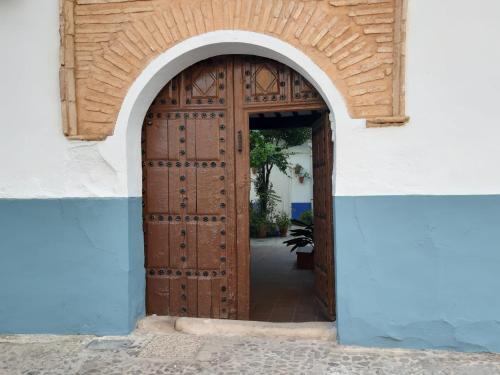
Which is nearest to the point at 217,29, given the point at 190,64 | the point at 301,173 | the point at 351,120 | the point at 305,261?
the point at 190,64

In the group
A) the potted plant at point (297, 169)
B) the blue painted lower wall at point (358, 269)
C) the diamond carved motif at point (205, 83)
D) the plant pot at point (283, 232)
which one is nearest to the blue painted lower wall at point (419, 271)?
the blue painted lower wall at point (358, 269)

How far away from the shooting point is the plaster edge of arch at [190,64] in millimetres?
3139

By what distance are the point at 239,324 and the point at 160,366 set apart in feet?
2.54

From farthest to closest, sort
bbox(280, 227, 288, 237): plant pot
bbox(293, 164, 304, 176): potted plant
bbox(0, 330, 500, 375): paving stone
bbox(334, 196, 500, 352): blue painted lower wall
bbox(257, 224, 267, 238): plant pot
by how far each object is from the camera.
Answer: bbox(293, 164, 304, 176): potted plant < bbox(280, 227, 288, 237): plant pot < bbox(257, 224, 267, 238): plant pot < bbox(334, 196, 500, 352): blue painted lower wall < bbox(0, 330, 500, 375): paving stone

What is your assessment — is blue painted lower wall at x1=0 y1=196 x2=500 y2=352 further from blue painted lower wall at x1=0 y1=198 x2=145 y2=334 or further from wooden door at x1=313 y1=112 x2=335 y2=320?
wooden door at x1=313 y1=112 x2=335 y2=320

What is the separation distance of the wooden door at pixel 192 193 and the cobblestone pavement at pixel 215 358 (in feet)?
1.53

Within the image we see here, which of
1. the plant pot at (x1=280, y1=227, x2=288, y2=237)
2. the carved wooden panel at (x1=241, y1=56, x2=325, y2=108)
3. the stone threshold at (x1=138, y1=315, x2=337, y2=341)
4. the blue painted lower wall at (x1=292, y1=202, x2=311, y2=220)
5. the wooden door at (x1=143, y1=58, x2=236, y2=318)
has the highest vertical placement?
the carved wooden panel at (x1=241, y1=56, x2=325, y2=108)

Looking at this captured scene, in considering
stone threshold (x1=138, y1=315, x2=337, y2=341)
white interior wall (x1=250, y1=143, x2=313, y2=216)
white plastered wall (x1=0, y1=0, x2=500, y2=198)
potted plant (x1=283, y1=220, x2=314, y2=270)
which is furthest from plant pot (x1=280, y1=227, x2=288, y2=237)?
white plastered wall (x1=0, y1=0, x2=500, y2=198)

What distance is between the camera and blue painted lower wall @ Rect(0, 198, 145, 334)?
338 centimetres

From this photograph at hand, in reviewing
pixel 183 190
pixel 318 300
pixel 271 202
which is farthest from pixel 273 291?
pixel 271 202

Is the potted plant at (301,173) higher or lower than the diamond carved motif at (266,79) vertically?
lower

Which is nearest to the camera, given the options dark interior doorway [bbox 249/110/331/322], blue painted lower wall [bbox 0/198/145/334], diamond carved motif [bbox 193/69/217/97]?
blue painted lower wall [bbox 0/198/145/334]

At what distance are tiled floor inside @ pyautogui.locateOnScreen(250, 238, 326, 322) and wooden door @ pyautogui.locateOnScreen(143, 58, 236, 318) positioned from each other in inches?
28.7

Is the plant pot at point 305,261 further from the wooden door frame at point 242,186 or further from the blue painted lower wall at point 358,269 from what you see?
the blue painted lower wall at point 358,269
